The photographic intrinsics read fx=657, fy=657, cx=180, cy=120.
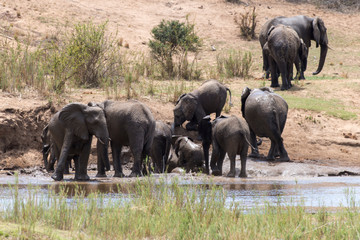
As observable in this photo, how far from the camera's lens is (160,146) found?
14086 millimetres

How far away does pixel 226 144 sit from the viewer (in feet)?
41.9

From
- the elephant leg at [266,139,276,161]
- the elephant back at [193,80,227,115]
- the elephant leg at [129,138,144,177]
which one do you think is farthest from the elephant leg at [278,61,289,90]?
the elephant leg at [129,138,144,177]

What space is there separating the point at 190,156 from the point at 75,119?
3369 mm

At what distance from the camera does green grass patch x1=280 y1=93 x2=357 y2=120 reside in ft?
60.3

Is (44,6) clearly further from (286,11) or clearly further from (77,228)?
(77,228)

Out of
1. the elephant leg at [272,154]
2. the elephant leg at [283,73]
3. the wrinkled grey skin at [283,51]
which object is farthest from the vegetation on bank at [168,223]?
the wrinkled grey skin at [283,51]

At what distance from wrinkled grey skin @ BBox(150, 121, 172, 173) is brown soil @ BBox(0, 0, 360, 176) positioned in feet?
6.24

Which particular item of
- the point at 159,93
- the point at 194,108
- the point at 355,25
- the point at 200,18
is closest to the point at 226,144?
the point at 194,108

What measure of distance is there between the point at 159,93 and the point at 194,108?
3.03 m

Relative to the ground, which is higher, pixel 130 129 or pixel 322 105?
pixel 130 129

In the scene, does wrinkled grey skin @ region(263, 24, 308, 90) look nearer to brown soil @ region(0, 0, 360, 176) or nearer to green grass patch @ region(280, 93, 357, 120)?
brown soil @ region(0, 0, 360, 176)

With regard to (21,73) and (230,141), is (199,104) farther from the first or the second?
(21,73)

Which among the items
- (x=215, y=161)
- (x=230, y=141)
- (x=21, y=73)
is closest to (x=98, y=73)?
(x=21, y=73)

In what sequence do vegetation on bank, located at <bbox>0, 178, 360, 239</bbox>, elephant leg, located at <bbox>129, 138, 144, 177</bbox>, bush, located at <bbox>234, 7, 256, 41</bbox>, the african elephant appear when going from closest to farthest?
vegetation on bank, located at <bbox>0, 178, 360, 239</bbox> → elephant leg, located at <bbox>129, 138, 144, 177</bbox> → the african elephant → bush, located at <bbox>234, 7, 256, 41</bbox>
